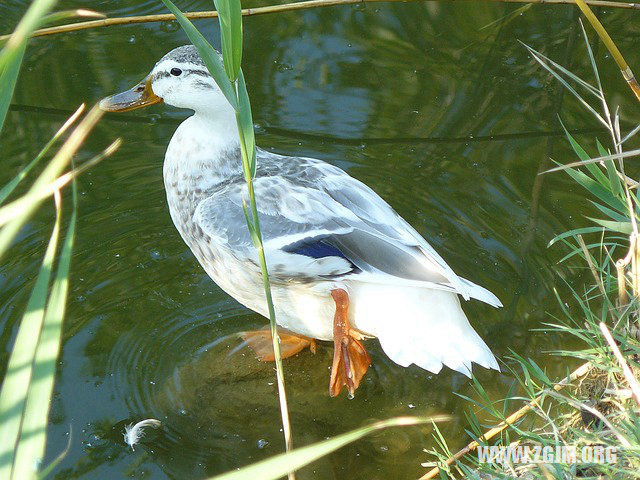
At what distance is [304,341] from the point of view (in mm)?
4258

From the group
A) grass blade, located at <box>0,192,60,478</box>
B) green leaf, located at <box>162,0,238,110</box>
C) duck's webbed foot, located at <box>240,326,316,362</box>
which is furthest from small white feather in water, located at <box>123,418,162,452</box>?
grass blade, located at <box>0,192,60,478</box>

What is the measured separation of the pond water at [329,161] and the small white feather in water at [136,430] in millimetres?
37

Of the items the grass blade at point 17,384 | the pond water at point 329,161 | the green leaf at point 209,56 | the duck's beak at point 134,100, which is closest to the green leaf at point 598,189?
the pond water at point 329,161

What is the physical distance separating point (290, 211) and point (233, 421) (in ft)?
3.06

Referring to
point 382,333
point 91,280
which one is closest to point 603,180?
point 382,333

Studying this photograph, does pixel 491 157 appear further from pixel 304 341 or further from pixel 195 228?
pixel 195 228

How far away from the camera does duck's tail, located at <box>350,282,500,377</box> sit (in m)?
3.51

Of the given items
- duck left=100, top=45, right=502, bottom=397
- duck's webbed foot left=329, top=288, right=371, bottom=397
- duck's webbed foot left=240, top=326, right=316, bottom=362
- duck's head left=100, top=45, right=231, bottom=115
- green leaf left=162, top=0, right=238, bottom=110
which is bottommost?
duck's webbed foot left=240, top=326, right=316, bottom=362

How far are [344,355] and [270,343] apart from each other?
555 millimetres

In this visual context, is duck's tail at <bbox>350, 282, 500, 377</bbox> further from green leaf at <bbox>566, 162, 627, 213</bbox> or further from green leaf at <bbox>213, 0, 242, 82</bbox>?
green leaf at <bbox>213, 0, 242, 82</bbox>

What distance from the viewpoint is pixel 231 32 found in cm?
211

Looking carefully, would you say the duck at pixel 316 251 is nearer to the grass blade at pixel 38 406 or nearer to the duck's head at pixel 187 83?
the duck's head at pixel 187 83

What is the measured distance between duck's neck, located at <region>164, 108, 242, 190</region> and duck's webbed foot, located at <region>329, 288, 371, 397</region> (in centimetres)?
77

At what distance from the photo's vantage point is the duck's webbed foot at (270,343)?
4.05 metres
